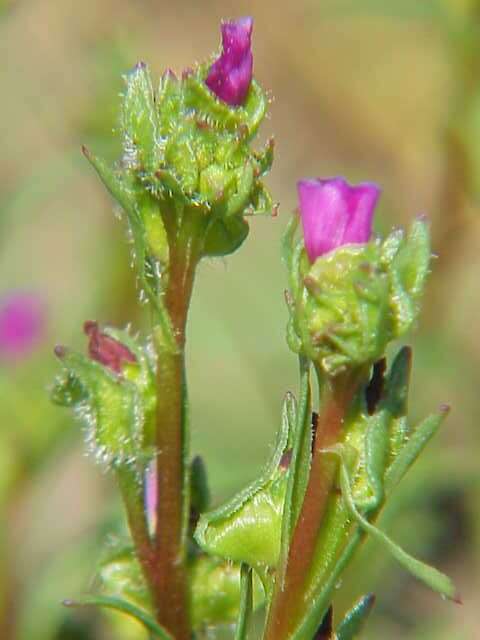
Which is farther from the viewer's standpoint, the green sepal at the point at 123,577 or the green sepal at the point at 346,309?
the green sepal at the point at 123,577

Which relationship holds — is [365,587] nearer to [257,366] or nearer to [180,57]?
[257,366]

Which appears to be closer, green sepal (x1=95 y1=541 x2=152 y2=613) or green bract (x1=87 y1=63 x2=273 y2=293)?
green bract (x1=87 y1=63 x2=273 y2=293)

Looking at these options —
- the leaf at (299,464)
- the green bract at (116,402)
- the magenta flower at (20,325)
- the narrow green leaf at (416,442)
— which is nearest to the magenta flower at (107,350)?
the green bract at (116,402)

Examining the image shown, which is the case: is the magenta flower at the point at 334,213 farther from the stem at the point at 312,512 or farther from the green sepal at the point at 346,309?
the stem at the point at 312,512

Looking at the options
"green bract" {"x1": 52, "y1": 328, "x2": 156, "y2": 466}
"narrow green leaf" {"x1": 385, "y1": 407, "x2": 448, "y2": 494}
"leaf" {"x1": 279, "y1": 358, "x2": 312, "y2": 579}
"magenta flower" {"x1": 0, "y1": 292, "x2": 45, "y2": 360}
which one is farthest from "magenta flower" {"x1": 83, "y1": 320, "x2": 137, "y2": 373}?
"magenta flower" {"x1": 0, "y1": 292, "x2": 45, "y2": 360}

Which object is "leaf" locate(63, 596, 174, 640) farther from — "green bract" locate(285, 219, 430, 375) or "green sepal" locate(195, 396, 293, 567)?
"green bract" locate(285, 219, 430, 375)

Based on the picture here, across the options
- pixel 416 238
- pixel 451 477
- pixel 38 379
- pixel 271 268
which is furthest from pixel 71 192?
pixel 416 238

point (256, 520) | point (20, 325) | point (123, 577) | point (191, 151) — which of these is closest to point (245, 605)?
point (256, 520)
